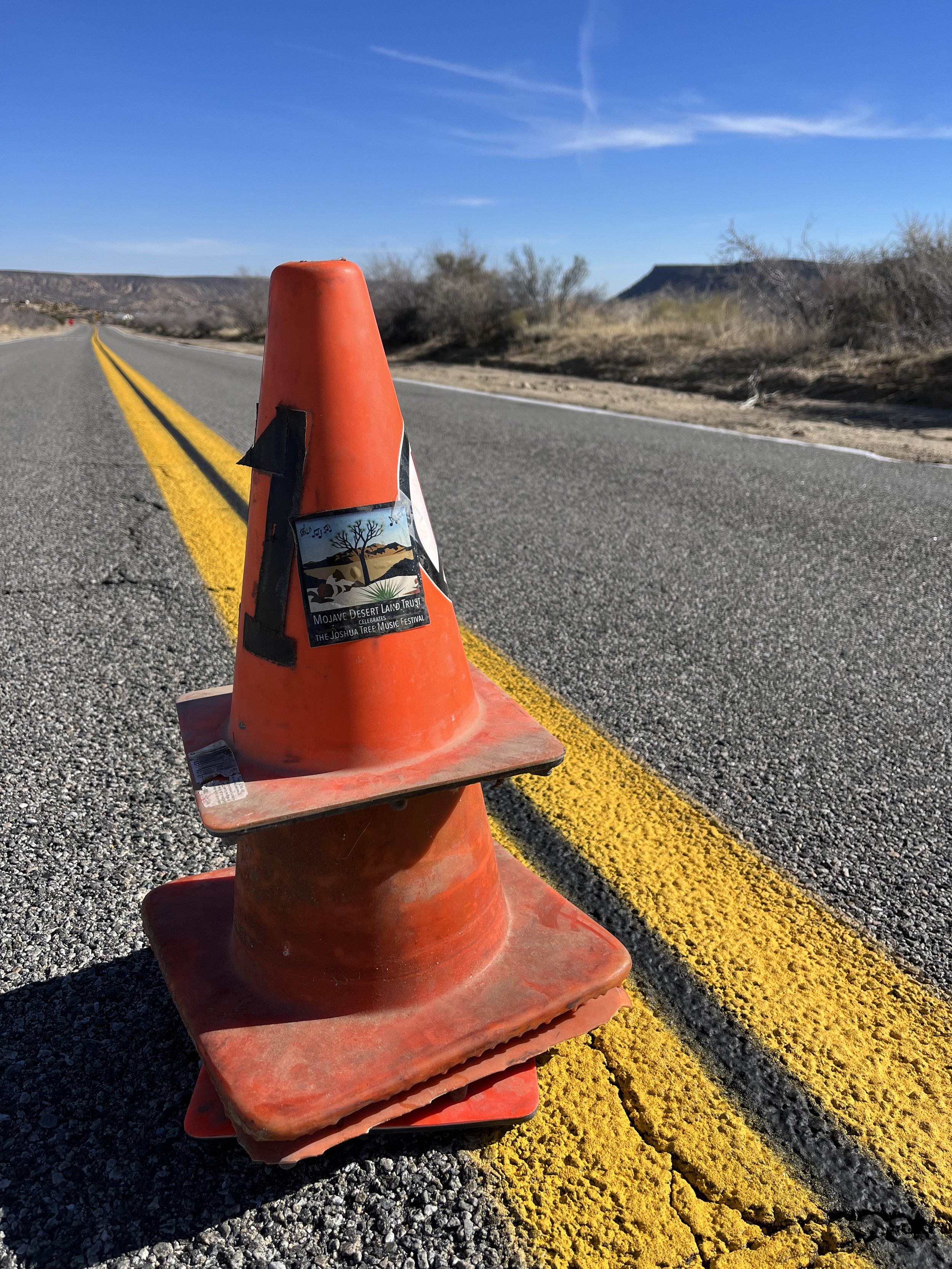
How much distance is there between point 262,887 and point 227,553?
103 inches

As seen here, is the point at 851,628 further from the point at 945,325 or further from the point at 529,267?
the point at 529,267

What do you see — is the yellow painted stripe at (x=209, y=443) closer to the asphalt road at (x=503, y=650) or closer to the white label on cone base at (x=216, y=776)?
the asphalt road at (x=503, y=650)

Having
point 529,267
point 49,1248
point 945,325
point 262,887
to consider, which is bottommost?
point 49,1248

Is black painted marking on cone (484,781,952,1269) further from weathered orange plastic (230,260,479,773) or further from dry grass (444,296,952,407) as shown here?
dry grass (444,296,952,407)

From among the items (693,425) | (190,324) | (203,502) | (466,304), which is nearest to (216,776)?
(203,502)

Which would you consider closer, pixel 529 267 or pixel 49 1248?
pixel 49 1248

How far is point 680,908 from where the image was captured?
1.50 m

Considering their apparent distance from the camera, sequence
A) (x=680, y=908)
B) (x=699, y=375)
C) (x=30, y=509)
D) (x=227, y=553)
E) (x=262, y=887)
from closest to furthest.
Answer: (x=262, y=887) → (x=680, y=908) → (x=227, y=553) → (x=30, y=509) → (x=699, y=375)

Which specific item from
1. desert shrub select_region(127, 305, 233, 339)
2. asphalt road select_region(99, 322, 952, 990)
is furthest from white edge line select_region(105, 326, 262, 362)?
asphalt road select_region(99, 322, 952, 990)

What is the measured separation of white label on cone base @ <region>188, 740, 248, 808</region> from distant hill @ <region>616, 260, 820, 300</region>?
16222mm

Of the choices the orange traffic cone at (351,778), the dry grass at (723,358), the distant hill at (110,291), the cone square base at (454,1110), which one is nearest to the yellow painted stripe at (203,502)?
the orange traffic cone at (351,778)

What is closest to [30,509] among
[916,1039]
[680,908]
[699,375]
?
[680,908]

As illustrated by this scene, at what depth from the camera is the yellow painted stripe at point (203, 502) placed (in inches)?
129

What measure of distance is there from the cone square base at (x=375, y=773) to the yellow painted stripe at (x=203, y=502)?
934 mm
